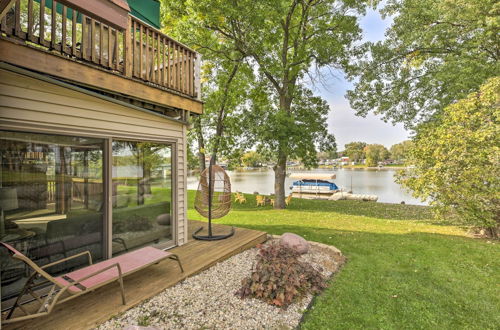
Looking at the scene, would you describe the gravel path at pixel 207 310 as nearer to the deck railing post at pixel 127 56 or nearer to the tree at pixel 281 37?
the deck railing post at pixel 127 56

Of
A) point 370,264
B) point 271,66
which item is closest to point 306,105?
point 271,66

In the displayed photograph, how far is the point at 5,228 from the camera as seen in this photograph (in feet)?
8.38

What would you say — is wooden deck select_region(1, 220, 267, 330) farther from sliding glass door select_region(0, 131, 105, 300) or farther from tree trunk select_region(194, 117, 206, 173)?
tree trunk select_region(194, 117, 206, 173)

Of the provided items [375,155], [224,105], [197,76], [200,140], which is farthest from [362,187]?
[375,155]

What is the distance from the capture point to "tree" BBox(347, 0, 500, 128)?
25.6 feet

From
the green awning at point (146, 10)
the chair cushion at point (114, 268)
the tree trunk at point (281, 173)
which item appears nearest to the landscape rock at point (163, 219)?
the chair cushion at point (114, 268)

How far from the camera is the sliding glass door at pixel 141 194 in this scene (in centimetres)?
353

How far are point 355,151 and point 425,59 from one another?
5944cm

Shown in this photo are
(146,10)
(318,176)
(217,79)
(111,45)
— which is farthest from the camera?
(318,176)

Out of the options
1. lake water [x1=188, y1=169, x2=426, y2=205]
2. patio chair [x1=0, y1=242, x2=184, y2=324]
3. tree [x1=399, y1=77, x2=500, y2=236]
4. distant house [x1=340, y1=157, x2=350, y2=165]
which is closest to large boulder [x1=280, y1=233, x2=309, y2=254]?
patio chair [x1=0, y1=242, x2=184, y2=324]

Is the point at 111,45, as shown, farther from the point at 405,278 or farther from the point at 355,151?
the point at 355,151

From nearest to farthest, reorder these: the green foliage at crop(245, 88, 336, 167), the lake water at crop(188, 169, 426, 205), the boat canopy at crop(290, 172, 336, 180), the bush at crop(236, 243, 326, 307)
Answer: the bush at crop(236, 243, 326, 307)
the green foliage at crop(245, 88, 336, 167)
the lake water at crop(188, 169, 426, 205)
the boat canopy at crop(290, 172, 336, 180)

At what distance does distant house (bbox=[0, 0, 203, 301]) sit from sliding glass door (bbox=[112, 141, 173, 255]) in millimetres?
16

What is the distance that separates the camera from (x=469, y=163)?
18.8 feet
